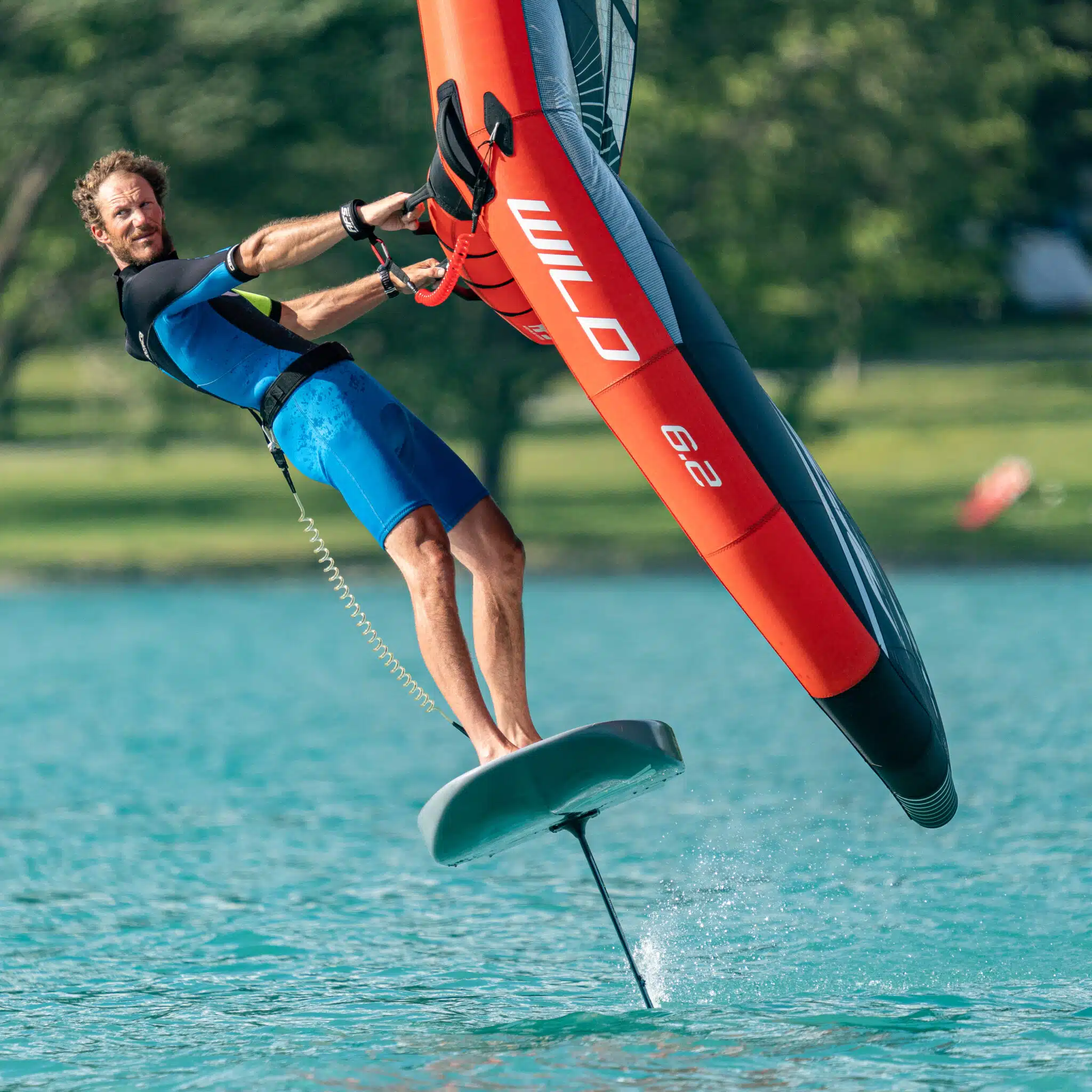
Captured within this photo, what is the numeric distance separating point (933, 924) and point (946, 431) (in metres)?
26.6

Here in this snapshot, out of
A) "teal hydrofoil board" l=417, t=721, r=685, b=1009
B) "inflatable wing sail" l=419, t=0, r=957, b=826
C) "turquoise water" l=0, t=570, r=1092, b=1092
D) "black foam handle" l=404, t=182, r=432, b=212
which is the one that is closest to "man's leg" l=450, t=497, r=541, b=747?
"teal hydrofoil board" l=417, t=721, r=685, b=1009

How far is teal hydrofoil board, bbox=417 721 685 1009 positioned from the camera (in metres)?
5.33

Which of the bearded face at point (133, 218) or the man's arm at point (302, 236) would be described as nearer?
the man's arm at point (302, 236)

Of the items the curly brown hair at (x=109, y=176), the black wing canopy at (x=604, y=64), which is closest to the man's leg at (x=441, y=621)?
the curly brown hair at (x=109, y=176)

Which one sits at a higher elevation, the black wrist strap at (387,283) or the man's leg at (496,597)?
the black wrist strap at (387,283)

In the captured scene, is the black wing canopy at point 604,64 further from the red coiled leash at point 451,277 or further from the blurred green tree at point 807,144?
the blurred green tree at point 807,144

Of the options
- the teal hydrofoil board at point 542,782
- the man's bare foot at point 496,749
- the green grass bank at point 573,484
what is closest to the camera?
the teal hydrofoil board at point 542,782

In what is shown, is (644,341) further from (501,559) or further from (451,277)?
(501,559)

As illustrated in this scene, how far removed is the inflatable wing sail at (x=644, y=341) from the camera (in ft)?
19.1

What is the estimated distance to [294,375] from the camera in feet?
19.3

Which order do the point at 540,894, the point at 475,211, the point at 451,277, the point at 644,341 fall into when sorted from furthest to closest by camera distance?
the point at 540,894 < the point at 644,341 < the point at 475,211 < the point at 451,277

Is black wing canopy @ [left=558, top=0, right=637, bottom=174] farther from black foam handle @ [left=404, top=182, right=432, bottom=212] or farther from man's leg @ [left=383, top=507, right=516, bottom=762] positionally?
man's leg @ [left=383, top=507, right=516, bottom=762]

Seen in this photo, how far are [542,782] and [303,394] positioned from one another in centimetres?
144

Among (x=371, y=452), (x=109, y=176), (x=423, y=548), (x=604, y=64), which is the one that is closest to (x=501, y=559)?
(x=423, y=548)
